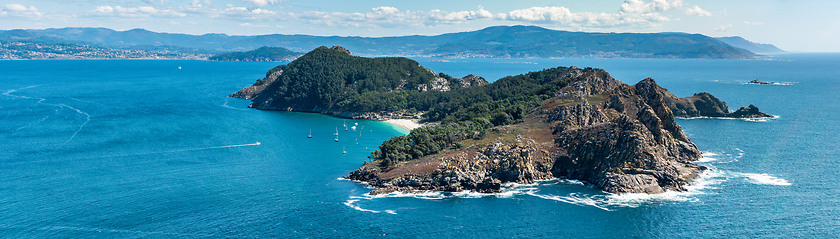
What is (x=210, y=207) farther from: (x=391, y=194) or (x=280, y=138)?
(x=280, y=138)

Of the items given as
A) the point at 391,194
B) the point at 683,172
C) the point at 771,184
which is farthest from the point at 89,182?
the point at 771,184

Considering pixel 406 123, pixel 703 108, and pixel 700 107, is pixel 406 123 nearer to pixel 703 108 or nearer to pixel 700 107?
pixel 700 107

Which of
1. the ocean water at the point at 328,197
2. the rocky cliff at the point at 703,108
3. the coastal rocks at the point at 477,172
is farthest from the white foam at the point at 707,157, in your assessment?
the rocky cliff at the point at 703,108

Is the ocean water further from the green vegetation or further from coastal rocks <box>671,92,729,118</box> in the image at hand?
coastal rocks <box>671,92,729,118</box>

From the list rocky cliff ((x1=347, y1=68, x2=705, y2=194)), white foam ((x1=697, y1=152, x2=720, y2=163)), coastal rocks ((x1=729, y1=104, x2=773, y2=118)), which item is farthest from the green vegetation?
coastal rocks ((x1=729, y1=104, x2=773, y2=118))

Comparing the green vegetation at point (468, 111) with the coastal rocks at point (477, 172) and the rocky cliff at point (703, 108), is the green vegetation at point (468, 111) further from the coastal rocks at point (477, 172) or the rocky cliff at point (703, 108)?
the rocky cliff at point (703, 108)

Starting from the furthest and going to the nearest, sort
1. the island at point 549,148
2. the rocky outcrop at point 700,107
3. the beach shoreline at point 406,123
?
the rocky outcrop at point 700,107 < the beach shoreline at point 406,123 < the island at point 549,148

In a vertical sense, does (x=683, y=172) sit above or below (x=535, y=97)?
below

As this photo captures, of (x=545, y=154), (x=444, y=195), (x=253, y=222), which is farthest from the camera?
(x=545, y=154)
